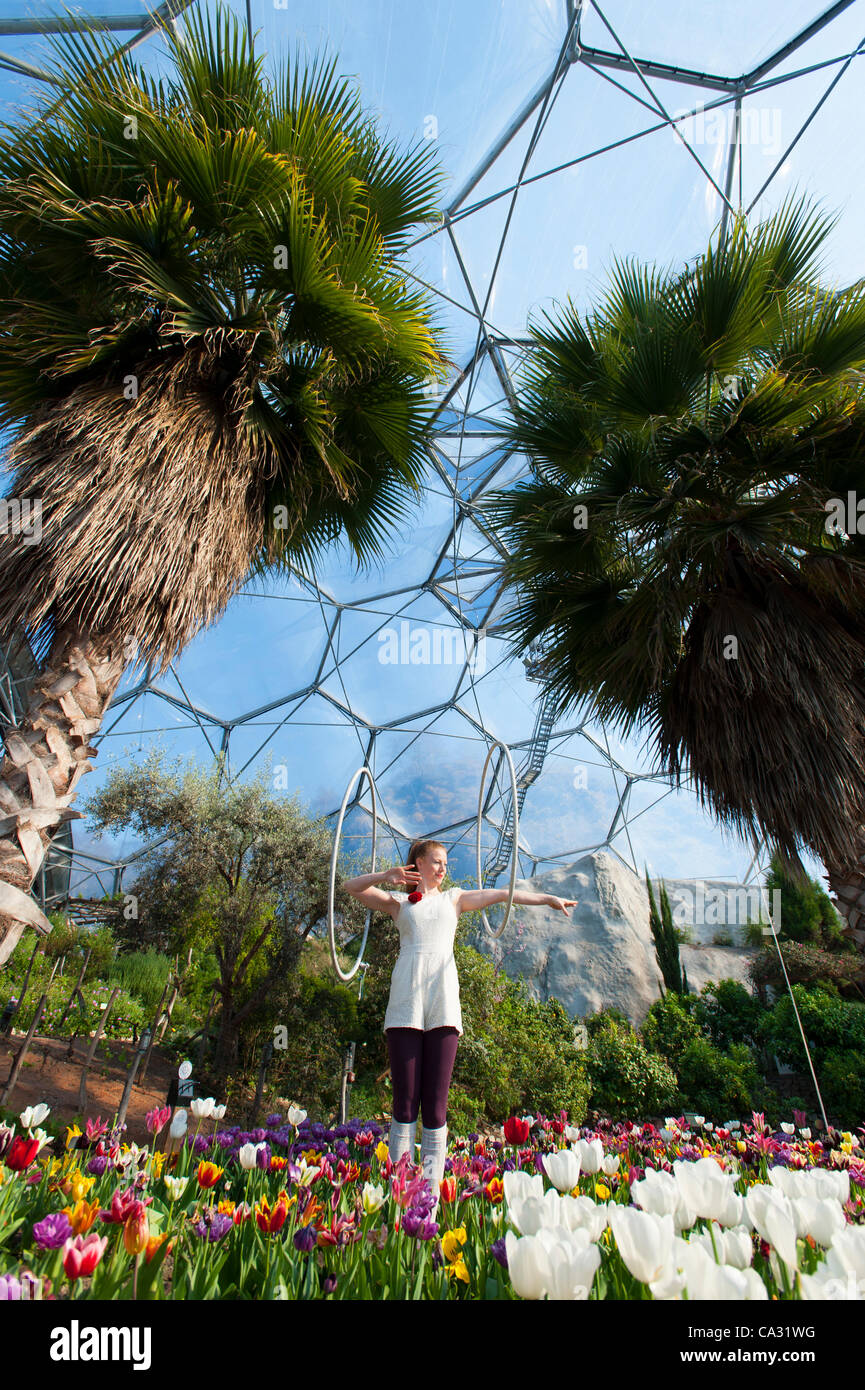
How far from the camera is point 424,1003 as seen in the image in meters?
3.96

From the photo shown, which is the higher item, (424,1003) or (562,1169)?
(424,1003)

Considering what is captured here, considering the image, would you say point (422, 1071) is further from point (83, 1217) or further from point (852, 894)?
point (852, 894)

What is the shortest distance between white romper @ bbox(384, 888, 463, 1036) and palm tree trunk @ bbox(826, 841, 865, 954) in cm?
394

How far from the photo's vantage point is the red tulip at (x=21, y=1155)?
216 cm

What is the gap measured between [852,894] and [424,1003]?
4.37 metres

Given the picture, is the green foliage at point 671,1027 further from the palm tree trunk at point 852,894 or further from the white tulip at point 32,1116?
the white tulip at point 32,1116

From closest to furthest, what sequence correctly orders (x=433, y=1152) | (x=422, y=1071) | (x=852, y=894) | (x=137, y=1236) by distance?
(x=137, y=1236)
(x=433, y=1152)
(x=422, y=1071)
(x=852, y=894)

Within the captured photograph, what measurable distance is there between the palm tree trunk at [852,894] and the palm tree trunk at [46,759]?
625 cm

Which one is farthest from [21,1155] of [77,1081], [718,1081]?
[718,1081]

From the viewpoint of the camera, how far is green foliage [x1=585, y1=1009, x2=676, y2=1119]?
1363cm

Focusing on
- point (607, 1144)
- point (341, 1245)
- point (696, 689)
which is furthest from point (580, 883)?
point (341, 1245)

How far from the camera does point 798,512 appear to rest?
612cm

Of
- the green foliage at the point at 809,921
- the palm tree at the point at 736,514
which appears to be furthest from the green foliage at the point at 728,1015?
the palm tree at the point at 736,514

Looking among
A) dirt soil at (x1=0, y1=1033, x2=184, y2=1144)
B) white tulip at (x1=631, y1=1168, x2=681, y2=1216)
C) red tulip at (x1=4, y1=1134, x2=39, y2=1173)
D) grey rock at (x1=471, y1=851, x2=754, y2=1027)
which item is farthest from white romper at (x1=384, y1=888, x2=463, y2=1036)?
grey rock at (x1=471, y1=851, x2=754, y2=1027)
